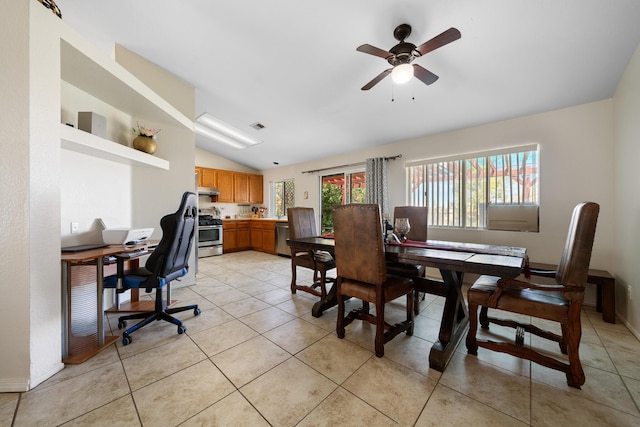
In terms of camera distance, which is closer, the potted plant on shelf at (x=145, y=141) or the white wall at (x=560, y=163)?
the white wall at (x=560, y=163)

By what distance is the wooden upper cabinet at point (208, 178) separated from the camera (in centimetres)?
574

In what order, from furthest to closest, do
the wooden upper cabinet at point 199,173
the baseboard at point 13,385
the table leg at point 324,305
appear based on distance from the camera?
the wooden upper cabinet at point 199,173 < the table leg at point 324,305 < the baseboard at point 13,385

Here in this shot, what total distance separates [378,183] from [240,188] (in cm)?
404

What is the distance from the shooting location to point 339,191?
540 cm

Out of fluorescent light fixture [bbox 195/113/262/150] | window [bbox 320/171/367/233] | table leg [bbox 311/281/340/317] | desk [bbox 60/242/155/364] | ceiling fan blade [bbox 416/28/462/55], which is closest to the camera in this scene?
ceiling fan blade [bbox 416/28/462/55]

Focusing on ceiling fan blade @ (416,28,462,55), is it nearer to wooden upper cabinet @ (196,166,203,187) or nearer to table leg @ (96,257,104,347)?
table leg @ (96,257,104,347)

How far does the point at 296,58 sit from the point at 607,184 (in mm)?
3673

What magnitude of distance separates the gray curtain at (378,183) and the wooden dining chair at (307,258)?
4.72ft

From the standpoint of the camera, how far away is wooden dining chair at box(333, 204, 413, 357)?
1723 millimetres

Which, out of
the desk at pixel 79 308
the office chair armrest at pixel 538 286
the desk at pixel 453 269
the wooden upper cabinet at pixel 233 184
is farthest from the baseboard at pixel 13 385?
the wooden upper cabinet at pixel 233 184

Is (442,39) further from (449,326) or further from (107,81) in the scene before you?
(107,81)

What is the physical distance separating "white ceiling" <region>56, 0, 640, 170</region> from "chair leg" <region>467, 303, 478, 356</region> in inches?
88.1

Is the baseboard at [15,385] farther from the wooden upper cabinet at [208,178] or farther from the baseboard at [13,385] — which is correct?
the wooden upper cabinet at [208,178]

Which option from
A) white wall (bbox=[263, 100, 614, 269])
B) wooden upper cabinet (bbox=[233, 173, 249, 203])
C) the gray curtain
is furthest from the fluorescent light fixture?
white wall (bbox=[263, 100, 614, 269])
